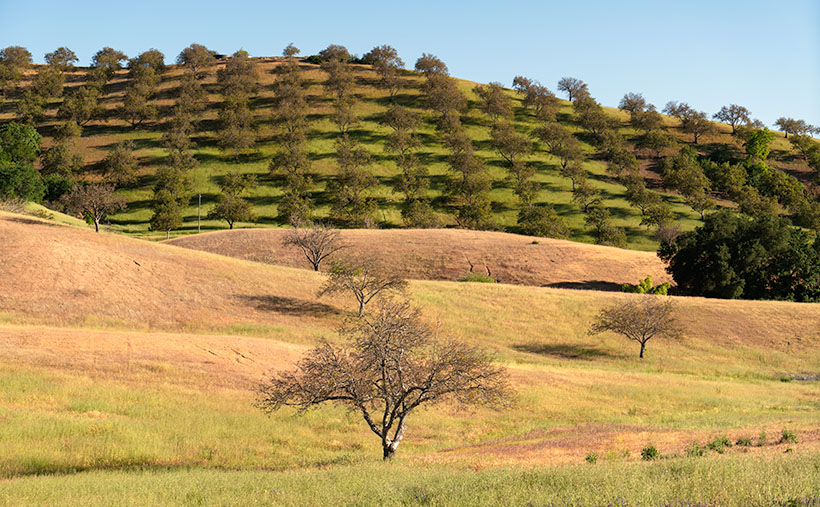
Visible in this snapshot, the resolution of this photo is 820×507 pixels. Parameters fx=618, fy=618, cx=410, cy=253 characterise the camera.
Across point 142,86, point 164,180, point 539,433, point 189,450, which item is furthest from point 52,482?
point 142,86

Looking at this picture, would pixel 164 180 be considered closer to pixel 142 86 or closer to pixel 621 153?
pixel 142 86

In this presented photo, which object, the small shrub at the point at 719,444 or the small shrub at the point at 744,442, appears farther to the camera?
the small shrub at the point at 744,442

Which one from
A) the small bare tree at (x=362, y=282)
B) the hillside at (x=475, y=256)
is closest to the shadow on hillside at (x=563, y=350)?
the small bare tree at (x=362, y=282)

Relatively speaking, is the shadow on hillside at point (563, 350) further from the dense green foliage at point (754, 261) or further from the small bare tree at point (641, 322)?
the dense green foliage at point (754, 261)

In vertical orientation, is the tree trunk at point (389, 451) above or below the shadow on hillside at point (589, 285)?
below

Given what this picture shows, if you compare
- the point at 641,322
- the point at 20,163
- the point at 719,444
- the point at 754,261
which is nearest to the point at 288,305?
the point at 641,322

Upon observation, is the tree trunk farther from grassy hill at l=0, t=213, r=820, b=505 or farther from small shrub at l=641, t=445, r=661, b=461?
small shrub at l=641, t=445, r=661, b=461

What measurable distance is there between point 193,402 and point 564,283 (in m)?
60.9

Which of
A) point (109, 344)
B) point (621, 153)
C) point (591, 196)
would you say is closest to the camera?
point (109, 344)

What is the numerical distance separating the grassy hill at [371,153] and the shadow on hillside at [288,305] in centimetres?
6151

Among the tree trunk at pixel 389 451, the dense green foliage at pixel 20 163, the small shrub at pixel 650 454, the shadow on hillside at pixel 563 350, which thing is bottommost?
the tree trunk at pixel 389 451

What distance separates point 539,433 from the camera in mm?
26953

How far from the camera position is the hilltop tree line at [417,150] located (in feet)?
409

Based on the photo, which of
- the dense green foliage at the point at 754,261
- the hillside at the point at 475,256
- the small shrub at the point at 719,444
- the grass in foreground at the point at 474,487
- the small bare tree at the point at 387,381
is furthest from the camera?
the hillside at the point at 475,256
